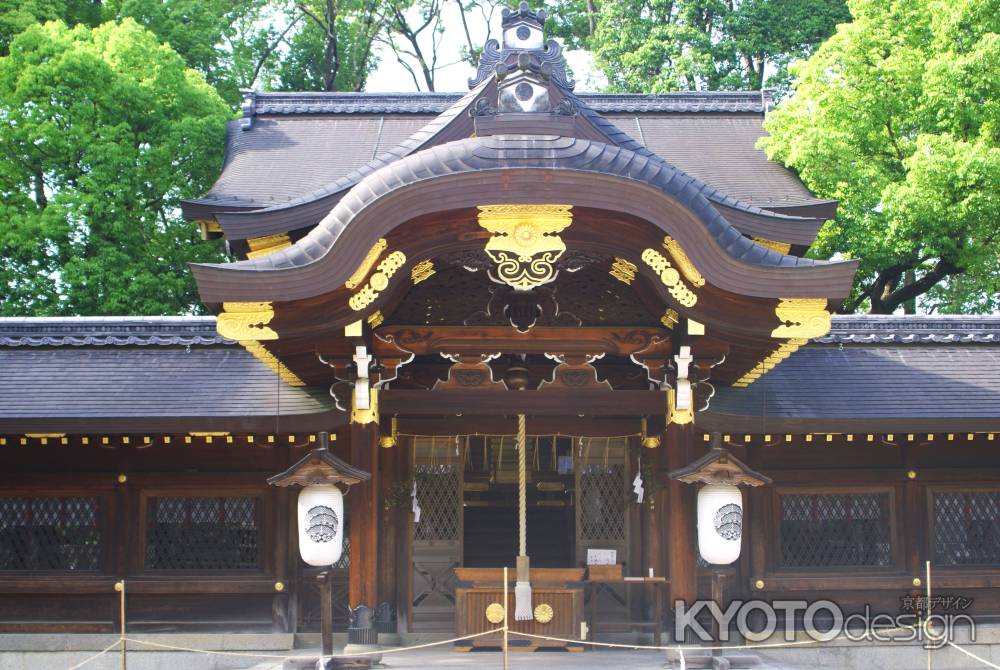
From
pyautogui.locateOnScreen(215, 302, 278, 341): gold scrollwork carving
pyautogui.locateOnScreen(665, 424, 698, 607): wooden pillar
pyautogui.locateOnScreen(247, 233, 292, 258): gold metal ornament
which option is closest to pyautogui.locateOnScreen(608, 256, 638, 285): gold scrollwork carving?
pyautogui.locateOnScreen(665, 424, 698, 607): wooden pillar

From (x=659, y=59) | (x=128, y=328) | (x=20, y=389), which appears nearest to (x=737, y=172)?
(x=128, y=328)

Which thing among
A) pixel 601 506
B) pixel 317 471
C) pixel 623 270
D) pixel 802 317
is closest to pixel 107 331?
pixel 317 471

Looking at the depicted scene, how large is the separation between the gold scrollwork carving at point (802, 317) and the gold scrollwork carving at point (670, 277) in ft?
2.36

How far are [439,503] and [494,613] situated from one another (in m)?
1.62

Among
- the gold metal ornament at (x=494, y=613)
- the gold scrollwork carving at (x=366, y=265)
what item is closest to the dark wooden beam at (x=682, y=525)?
the gold metal ornament at (x=494, y=613)

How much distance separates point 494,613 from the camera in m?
10.4

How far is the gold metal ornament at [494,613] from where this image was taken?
34.1 feet

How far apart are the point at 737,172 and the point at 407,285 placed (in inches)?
289

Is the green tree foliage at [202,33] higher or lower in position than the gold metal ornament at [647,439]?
higher

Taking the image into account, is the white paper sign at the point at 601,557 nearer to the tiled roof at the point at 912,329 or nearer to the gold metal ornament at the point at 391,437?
the gold metal ornament at the point at 391,437

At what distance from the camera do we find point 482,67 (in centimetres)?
1145

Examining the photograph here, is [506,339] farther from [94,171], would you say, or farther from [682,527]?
[94,171]

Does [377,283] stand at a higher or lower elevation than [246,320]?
higher

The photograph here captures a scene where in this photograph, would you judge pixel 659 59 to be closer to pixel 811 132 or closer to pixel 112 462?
pixel 811 132
